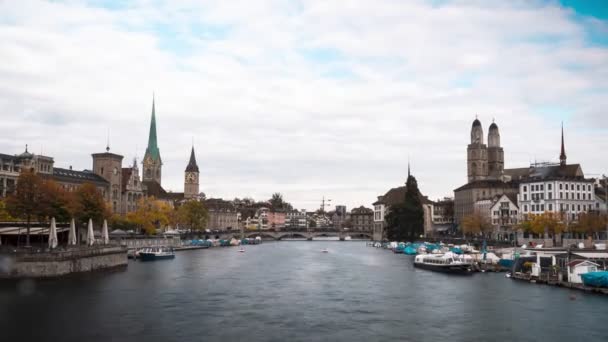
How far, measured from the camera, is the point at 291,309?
1876 inches

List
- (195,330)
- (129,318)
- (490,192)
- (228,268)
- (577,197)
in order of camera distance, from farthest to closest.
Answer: (490,192) → (577,197) → (228,268) → (129,318) → (195,330)

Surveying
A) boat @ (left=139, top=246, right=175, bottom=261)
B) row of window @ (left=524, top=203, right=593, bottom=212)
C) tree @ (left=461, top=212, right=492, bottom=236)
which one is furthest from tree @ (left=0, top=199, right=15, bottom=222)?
row of window @ (left=524, top=203, right=593, bottom=212)

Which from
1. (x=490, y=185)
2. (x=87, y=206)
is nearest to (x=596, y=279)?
(x=87, y=206)

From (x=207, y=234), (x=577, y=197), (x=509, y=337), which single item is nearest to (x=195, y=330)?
(x=509, y=337)

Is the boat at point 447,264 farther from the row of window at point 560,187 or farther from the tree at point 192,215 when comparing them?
the tree at point 192,215

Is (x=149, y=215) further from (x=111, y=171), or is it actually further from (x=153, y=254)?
(x=153, y=254)

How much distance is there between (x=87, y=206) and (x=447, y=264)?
5012 cm

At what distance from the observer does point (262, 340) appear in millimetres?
36438

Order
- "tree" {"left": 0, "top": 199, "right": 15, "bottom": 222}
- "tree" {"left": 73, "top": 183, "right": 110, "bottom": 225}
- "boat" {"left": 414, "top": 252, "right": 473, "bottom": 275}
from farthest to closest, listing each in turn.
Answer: "tree" {"left": 73, "top": 183, "right": 110, "bottom": 225}
"tree" {"left": 0, "top": 199, "right": 15, "bottom": 222}
"boat" {"left": 414, "top": 252, "right": 473, "bottom": 275}

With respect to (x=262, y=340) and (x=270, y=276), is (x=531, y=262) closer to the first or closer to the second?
(x=270, y=276)

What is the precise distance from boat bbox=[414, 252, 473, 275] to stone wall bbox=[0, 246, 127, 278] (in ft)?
147

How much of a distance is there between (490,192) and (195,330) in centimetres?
14409

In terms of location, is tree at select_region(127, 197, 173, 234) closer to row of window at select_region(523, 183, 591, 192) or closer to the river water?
the river water

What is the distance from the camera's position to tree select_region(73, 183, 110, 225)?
268ft
